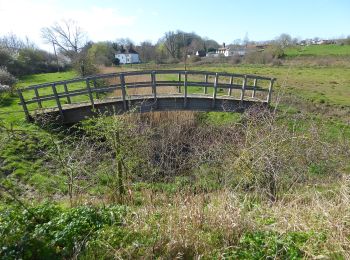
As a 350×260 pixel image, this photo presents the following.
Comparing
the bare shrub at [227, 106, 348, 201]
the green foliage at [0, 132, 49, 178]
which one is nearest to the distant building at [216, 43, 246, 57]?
the green foliage at [0, 132, 49, 178]

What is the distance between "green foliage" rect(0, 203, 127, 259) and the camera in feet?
11.0

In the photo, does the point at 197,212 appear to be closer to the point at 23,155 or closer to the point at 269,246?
the point at 269,246

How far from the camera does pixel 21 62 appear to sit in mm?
32219

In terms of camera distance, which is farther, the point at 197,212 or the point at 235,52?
the point at 235,52

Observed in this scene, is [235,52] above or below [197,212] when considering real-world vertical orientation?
below

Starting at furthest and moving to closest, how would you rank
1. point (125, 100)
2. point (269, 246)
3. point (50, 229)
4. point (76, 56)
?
point (76, 56) < point (125, 100) < point (50, 229) < point (269, 246)

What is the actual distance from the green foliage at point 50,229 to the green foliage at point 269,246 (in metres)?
1.77

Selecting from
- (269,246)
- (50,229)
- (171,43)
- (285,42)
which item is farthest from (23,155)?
(171,43)

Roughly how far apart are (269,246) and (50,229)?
291cm

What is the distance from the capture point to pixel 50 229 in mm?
3721

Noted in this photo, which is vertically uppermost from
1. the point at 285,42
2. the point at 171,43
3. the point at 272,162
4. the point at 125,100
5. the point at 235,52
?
the point at 285,42

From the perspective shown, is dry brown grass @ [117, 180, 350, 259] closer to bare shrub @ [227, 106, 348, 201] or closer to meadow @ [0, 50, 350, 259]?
meadow @ [0, 50, 350, 259]

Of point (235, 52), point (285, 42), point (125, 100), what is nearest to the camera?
point (285, 42)

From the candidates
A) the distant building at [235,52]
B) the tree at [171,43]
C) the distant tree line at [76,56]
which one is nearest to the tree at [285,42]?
the distant tree line at [76,56]
